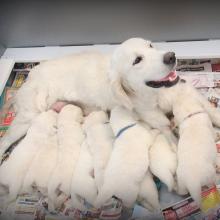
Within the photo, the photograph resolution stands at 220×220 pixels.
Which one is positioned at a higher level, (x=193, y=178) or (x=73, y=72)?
(x=73, y=72)

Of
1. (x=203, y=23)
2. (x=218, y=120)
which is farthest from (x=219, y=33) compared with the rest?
(x=218, y=120)

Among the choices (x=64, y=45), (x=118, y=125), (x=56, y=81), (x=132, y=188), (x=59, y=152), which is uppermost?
(x=64, y=45)

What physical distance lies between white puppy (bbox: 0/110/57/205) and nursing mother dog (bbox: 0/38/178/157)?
113 millimetres

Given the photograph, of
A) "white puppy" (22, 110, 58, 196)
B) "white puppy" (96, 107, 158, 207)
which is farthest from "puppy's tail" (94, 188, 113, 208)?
"white puppy" (22, 110, 58, 196)

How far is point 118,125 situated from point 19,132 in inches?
21.0

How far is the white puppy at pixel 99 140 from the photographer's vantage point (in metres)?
1.53

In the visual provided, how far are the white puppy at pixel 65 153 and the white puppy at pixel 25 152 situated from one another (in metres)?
0.05

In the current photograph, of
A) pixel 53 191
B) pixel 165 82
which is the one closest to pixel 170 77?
pixel 165 82

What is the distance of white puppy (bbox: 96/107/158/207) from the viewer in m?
1.44

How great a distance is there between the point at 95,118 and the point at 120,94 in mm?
281

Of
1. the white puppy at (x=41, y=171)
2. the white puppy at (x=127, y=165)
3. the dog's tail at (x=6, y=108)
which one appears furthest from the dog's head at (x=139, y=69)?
the dog's tail at (x=6, y=108)

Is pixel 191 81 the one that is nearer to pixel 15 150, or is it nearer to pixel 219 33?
pixel 219 33

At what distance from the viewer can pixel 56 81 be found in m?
1.98

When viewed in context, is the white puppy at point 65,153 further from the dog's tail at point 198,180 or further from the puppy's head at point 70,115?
the dog's tail at point 198,180
